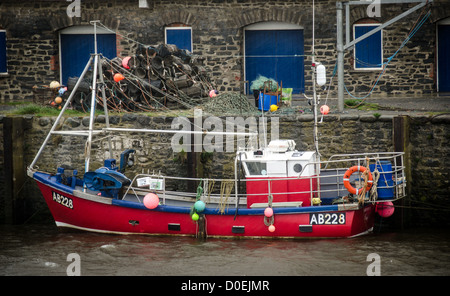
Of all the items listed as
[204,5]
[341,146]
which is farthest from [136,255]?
[204,5]

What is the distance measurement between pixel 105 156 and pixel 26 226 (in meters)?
2.19

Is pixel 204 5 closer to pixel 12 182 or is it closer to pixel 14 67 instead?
pixel 14 67

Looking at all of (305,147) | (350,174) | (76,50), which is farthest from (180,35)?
(350,174)

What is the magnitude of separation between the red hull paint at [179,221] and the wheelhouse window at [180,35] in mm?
7465

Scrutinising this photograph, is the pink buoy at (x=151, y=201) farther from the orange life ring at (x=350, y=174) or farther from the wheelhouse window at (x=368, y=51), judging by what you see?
the wheelhouse window at (x=368, y=51)

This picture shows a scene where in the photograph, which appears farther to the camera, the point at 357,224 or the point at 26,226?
the point at 26,226

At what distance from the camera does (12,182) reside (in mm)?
15055

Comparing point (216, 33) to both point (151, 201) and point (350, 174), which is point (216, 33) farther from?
point (350, 174)

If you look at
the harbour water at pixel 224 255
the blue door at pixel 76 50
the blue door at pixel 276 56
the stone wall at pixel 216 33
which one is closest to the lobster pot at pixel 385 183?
the harbour water at pixel 224 255

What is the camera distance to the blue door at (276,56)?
20438mm

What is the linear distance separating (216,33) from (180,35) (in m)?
1.04

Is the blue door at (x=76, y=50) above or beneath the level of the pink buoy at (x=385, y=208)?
above

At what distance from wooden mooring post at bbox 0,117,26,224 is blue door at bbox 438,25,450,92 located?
37.8 ft

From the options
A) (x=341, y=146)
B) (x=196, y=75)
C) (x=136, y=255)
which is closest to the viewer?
(x=136, y=255)
